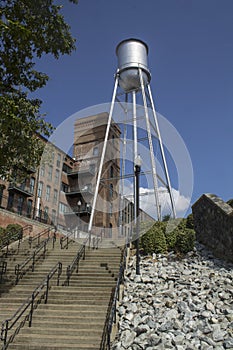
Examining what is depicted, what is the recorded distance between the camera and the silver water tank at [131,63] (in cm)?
2247

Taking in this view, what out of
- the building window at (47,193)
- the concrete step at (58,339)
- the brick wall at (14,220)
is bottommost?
the concrete step at (58,339)

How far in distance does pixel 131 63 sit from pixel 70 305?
17457mm

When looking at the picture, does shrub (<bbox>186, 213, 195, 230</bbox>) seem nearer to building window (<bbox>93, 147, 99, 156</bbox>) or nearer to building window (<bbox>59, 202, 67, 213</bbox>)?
building window (<bbox>59, 202, 67, 213</bbox>)

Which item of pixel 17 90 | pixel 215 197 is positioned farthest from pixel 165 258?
pixel 17 90

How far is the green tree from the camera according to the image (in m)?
9.98

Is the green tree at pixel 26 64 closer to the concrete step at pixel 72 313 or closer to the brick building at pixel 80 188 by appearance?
the concrete step at pixel 72 313

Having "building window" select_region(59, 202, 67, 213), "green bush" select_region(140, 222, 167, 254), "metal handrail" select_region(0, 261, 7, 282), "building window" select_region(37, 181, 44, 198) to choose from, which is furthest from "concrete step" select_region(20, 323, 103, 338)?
"building window" select_region(59, 202, 67, 213)

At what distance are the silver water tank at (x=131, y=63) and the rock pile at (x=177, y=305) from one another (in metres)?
13.7

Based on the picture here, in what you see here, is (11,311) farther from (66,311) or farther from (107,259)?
(107,259)

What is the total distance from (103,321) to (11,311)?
302 centimetres

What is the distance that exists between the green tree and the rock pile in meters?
5.64

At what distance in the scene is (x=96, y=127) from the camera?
4303cm

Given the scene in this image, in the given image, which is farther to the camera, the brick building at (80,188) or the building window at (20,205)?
the brick building at (80,188)

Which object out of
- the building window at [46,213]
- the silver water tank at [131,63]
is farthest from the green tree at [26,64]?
the building window at [46,213]
